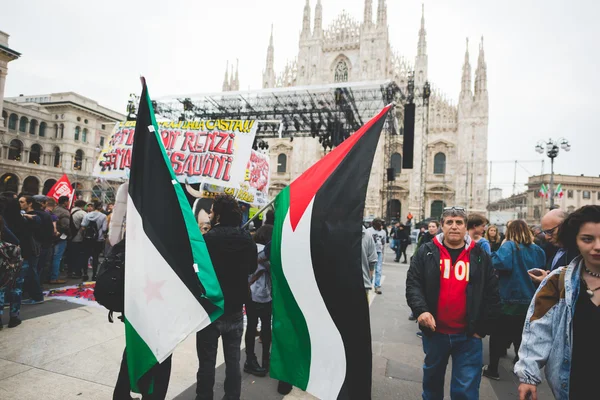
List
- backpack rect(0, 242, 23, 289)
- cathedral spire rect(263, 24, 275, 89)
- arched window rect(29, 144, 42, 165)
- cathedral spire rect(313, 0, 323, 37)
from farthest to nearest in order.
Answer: cathedral spire rect(263, 24, 275, 89) → arched window rect(29, 144, 42, 165) → cathedral spire rect(313, 0, 323, 37) → backpack rect(0, 242, 23, 289)

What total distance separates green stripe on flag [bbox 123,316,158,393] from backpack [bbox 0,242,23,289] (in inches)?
90.9

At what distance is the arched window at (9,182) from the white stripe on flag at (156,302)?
3671 cm

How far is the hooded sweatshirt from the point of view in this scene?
2457 mm

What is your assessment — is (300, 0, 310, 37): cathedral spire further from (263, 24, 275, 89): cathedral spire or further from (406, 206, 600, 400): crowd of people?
(406, 206, 600, 400): crowd of people

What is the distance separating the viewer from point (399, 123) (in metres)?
31.7

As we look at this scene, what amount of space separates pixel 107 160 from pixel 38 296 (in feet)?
10.5

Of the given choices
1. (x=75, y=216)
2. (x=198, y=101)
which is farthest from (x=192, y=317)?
(x=198, y=101)

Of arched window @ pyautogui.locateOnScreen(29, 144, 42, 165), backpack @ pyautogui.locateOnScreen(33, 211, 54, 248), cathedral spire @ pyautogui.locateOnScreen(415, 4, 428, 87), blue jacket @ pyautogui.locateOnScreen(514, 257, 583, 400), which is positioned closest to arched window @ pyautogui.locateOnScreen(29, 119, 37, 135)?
arched window @ pyautogui.locateOnScreen(29, 144, 42, 165)

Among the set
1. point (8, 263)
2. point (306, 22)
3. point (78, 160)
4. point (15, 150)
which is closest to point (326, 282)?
point (8, 263)

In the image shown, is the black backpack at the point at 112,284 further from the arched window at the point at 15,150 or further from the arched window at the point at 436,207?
the arched window at the point at 15,150

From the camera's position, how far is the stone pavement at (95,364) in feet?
9.80

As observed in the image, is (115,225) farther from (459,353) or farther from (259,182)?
(259,182)

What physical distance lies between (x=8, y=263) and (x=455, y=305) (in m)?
4.35

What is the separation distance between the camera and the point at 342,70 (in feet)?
113
